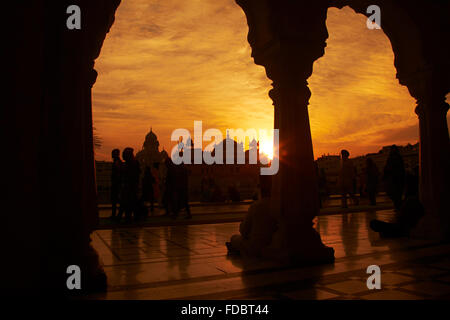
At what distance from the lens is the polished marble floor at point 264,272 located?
103 inches

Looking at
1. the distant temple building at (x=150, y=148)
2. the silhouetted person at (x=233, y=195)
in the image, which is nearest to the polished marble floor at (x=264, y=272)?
the silhouetted person at (x=233, y=195)

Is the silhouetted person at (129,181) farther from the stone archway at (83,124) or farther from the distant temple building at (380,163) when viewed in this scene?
the distant temple building at (380,163)

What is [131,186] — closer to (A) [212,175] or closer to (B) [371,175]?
(B) [371,175]

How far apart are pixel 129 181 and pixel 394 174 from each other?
5.57 meters

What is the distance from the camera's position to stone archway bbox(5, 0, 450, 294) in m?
2.30

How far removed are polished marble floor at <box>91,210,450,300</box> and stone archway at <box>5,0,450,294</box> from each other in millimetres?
355

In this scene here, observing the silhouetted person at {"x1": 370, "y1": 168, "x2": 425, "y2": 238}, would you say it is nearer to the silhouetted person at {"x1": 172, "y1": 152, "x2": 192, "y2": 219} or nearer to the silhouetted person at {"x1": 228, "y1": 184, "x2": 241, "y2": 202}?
the silhouetted person at {"x1": 172, "y1": 152, "x2": 192, "y2": 219}

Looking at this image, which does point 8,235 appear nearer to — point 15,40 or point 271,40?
point 15,40

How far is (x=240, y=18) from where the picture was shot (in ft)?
19.6

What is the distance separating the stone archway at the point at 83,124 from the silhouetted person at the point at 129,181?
427cm

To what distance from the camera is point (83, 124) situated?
9.61ft

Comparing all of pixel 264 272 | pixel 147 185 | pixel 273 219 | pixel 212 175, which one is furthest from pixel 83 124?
pixel 212 175
